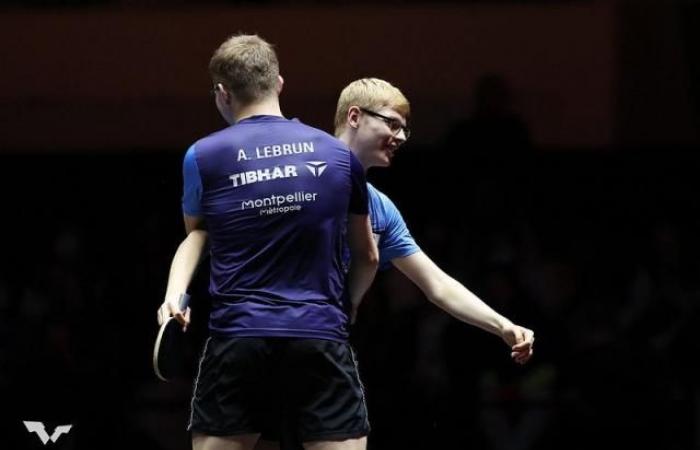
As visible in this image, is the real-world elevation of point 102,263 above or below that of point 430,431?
above

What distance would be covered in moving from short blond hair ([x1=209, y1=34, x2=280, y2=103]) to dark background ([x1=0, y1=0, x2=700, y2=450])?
2.91 meters

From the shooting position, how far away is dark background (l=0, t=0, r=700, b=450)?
6395mm

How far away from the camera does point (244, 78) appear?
340cm

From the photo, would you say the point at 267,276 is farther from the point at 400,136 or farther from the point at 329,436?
the point at 400,136

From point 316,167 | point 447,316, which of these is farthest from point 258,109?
point 447,316

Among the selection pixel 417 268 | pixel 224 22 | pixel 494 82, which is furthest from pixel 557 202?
pixel 417 268

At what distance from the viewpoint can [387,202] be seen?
13.0 feet

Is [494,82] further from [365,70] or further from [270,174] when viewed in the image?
[270,174]

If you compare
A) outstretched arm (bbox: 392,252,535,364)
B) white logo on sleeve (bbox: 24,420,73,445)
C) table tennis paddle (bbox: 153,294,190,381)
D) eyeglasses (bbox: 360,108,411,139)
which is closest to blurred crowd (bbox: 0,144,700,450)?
white logo on sleeve (bbox: 24,420,73,445)

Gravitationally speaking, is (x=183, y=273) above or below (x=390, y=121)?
below

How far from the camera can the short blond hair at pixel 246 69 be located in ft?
11.1

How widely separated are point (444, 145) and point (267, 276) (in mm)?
3342

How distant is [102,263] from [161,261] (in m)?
0.27

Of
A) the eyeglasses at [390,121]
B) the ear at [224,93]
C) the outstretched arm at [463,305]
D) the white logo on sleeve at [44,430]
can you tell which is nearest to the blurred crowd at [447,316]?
the white logo on sleeve at [44,430]
